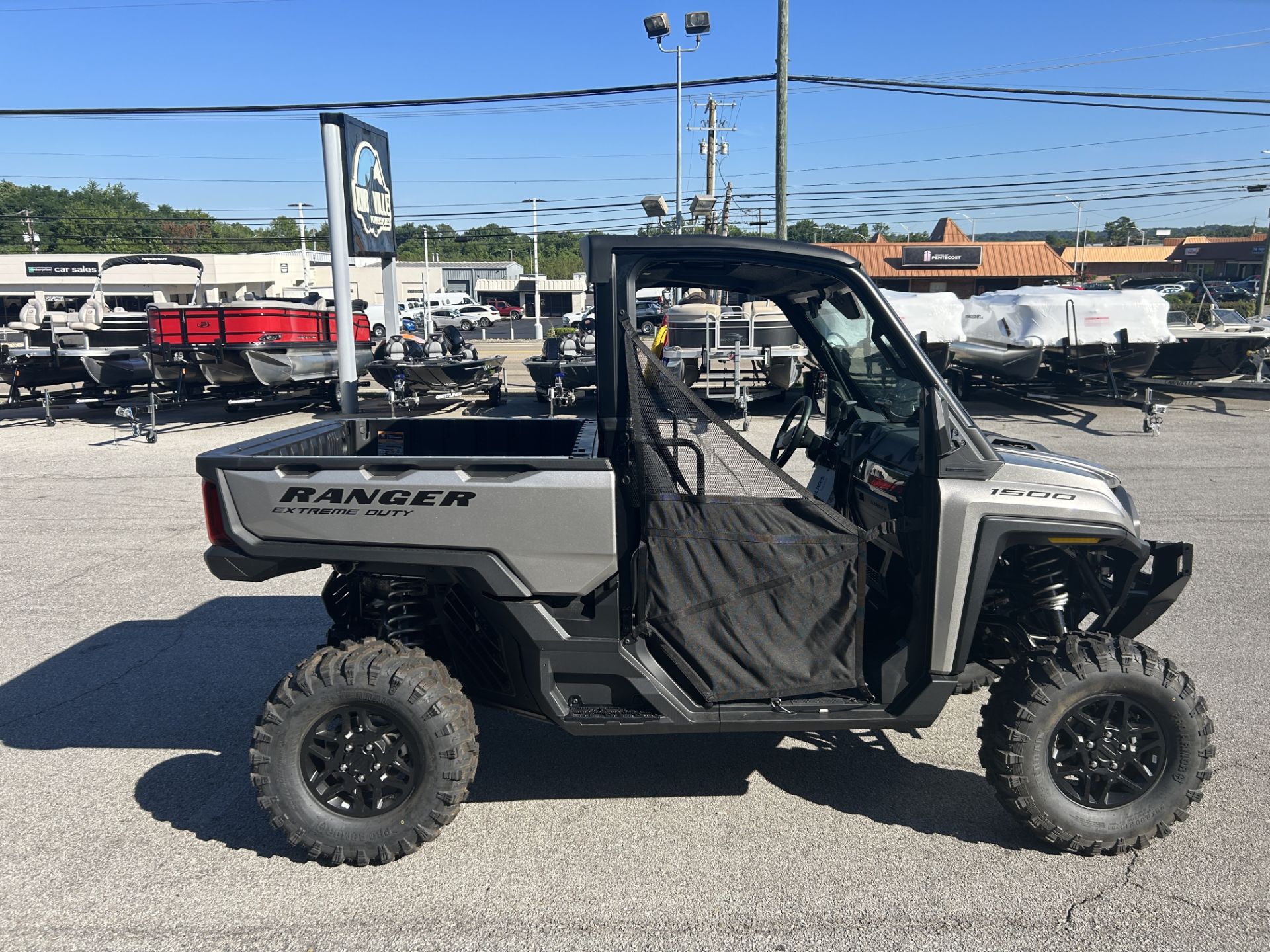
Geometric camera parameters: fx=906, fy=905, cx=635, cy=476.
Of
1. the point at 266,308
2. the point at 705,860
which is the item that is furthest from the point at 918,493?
the point at 266,308

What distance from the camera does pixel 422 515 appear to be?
10.8 ft

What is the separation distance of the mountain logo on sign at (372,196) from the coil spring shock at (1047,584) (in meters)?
Result: 9.26

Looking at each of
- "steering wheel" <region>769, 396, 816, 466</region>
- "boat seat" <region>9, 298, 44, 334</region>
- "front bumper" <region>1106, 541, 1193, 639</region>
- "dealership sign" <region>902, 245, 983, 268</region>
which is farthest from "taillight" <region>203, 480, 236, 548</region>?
"dealership sign" <region>902, 245, 983, 268</region>

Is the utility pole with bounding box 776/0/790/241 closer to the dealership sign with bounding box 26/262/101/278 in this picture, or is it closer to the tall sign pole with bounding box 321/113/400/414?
the tall sign pole with bounding box 321/113/400/414

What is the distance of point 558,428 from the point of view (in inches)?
185

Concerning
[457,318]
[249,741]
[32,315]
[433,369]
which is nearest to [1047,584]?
[249,741]

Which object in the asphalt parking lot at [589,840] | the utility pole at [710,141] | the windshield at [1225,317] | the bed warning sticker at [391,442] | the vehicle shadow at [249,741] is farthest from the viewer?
the utility pole at [710,141]

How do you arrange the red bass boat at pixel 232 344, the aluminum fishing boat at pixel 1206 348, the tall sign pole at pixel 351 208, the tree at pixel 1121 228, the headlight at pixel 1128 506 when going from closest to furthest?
the headlight at pixel 1128 506, the tall sign pole at pixel 351 208, the red bass boat at pixel 232 344, the aluminum fishing boat at pixel 1206 348, the tree at pixel 1121 228

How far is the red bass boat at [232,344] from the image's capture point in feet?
47.5

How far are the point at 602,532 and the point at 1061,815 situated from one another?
197cm

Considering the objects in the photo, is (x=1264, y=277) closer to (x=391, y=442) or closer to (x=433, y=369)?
(x=433, y=369)

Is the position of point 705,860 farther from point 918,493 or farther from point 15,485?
point 15,485

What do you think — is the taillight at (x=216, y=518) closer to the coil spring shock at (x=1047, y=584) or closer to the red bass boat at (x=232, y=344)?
the coil spring shock at (x=1047, y=584)

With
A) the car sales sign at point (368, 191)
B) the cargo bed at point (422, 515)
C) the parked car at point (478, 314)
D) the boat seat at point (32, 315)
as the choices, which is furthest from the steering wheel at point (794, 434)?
the parked car at point (478, 314)
